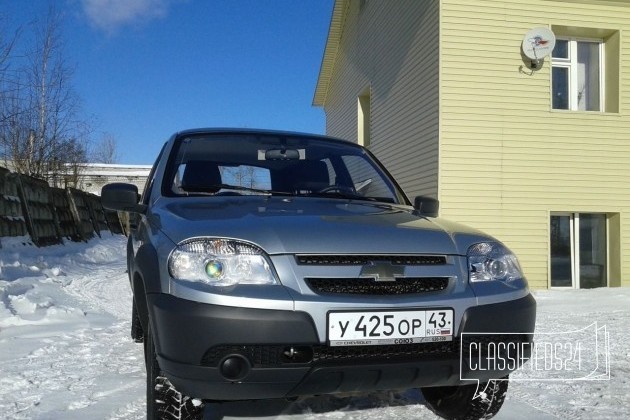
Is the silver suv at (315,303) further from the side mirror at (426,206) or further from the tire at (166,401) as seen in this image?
the side mirror at (426,206)

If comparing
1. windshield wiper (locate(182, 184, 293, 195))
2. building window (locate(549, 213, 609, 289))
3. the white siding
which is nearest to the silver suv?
windshield wiper (locate(182, 184, 293, 195))

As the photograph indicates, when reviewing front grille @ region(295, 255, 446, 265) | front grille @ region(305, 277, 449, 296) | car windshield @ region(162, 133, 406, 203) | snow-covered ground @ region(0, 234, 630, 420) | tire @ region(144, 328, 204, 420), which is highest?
car windshield @ region(162, 133, 406, 203)

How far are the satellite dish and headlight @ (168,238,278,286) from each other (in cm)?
922

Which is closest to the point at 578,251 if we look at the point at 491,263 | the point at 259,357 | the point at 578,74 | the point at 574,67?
the point at 578,74

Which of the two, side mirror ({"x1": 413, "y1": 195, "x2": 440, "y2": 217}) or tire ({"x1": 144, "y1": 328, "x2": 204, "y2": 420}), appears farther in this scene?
side mirror ({"x1": 413, "y1": 195, "x2": 440, "y2": 217})

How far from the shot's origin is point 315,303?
7.29 feet

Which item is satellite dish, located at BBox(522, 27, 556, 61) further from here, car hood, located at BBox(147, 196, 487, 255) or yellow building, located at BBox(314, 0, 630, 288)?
car hood, located at BBox(147, 196, 487, 255)

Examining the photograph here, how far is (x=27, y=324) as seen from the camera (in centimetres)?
575

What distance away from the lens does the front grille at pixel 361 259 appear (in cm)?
233

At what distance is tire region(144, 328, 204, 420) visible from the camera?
8.18 feet

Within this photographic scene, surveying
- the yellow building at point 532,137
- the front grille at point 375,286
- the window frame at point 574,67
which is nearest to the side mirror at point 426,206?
the front grille at point 375,286

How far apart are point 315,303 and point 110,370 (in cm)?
260

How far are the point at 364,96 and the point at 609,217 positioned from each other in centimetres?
822

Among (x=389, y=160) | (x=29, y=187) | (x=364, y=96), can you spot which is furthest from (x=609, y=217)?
(x=29, y=187)
